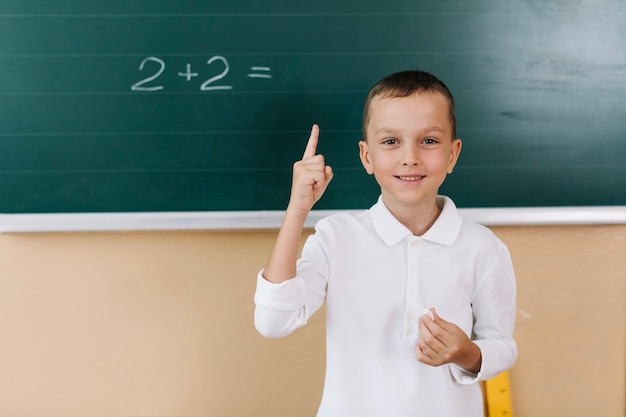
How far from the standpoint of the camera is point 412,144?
1.32 m

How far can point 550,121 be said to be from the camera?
6.01 feet

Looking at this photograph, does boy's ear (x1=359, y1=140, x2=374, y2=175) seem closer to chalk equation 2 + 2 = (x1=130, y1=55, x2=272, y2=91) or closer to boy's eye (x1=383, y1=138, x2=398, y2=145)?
boy's eye (x1=383, y1=138, x2=398, y2=145)

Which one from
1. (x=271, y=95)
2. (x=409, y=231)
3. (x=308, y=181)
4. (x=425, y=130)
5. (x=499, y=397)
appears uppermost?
(x=271, y=95)

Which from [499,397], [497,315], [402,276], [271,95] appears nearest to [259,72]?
[271,95]

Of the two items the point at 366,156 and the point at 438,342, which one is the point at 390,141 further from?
the point at 438,342

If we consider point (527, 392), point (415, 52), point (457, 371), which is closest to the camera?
point (457, 371)

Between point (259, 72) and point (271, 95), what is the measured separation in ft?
0.23

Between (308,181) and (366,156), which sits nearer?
(308,181)

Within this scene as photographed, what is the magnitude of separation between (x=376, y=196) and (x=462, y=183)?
25cm

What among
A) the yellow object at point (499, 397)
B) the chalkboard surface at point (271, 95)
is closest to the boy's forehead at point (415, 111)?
the chalkboard surface at point (271, 95)

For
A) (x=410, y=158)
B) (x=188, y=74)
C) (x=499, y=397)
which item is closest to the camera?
(x=410, y=158)

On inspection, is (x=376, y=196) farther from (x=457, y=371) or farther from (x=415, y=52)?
(x=457, y=371)

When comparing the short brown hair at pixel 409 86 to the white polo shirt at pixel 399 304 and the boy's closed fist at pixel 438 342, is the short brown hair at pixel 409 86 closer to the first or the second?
the white polo shirt at pixel 399 304

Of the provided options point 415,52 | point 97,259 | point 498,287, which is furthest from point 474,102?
point 97,259
